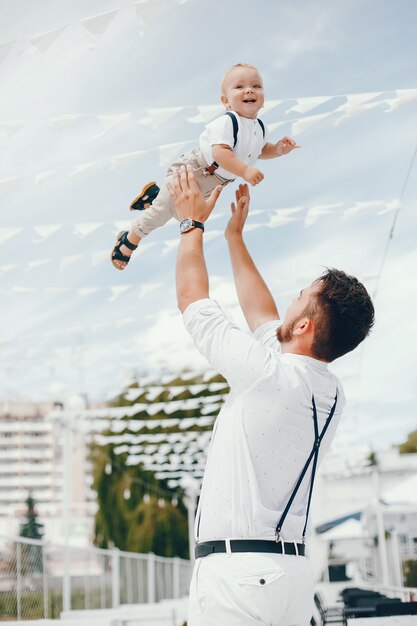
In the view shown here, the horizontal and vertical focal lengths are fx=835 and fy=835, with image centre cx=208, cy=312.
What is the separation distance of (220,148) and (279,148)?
50 centimetres

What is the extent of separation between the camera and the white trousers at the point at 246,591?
2348mm

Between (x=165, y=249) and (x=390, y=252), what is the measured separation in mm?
2739

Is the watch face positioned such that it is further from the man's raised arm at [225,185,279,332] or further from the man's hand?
the man's raised arm at [225,185,279,332]

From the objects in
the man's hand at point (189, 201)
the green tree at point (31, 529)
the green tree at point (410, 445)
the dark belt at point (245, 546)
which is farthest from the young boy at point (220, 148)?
the green tree at point (31, 529)

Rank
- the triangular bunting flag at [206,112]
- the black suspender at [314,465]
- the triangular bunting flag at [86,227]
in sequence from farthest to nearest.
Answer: the triangular bunting flag at [86,227] < the triangular bunting flag at [206,112] < the black suspender at [314,465]

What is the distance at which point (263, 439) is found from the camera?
2.50m

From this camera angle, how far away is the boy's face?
362 centimetres

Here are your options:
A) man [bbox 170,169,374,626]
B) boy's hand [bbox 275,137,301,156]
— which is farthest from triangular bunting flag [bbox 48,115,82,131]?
man [bbox 170,169,374,626]

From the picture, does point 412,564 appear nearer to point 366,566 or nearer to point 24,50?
point 24,50

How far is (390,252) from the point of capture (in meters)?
9.52

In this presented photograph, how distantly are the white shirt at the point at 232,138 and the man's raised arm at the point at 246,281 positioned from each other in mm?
400

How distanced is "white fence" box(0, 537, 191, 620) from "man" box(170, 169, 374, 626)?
775 centimetres

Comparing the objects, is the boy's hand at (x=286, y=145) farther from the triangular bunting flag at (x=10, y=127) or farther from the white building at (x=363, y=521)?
the white building at (x=363, y=521)

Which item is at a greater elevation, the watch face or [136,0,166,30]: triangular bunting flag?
[136,0,166,30]: triangular bunting flag
